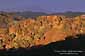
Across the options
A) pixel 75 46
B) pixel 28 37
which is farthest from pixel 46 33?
pixel 75 46

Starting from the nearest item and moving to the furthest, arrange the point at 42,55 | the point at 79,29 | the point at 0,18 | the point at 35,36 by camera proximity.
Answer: the point at 42,55 → the point at 79,29 → the point at 35,36 → the point at 0,18

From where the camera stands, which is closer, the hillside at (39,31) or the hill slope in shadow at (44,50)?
the hill slope in shadow at (44,50)

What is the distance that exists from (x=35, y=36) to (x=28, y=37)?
881 mm

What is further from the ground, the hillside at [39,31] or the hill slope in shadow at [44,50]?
the hill slope in shadow at [44,50]

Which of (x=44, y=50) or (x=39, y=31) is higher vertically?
(x=44, y=50)

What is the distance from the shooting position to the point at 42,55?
38.7 feet

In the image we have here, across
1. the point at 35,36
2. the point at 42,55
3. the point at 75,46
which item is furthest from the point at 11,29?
the point at 42,55

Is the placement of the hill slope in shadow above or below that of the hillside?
above

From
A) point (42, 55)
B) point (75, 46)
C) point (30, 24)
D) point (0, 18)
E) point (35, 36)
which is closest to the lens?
point (42, 55)

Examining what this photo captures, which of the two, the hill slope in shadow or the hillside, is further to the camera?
the hillside

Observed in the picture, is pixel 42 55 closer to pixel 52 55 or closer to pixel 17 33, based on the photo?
pixel 52 55

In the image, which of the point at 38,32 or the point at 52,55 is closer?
the point at 52,55

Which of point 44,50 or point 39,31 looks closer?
point 44,50

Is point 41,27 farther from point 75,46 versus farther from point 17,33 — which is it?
point 75,46
